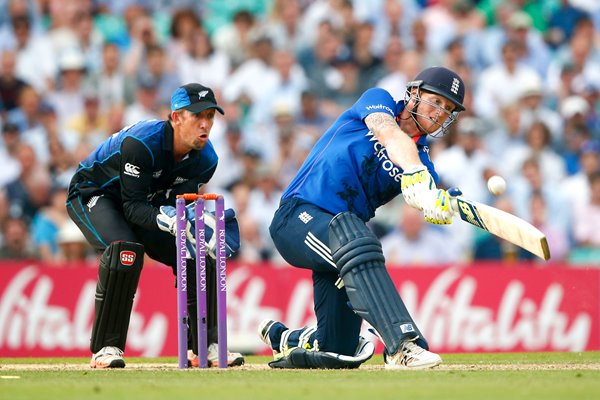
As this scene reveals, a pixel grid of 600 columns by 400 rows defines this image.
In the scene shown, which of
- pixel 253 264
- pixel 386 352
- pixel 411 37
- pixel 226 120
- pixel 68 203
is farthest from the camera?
pixel 411 37

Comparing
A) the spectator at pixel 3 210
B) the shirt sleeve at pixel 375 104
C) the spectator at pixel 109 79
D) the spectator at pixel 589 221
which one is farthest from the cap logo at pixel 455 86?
the spectator at pixel 109 79

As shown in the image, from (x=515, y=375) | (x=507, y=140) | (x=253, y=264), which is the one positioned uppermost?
Result: (x=507, y=140)

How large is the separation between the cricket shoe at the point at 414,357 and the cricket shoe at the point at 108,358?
5.83 feet

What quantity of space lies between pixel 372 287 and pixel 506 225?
83cm

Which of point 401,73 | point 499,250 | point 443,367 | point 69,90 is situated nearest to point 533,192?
point 499,250

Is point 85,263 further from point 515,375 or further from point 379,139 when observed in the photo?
point 515,375

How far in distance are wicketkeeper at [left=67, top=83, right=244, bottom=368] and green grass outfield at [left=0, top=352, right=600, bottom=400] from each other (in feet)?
1.10

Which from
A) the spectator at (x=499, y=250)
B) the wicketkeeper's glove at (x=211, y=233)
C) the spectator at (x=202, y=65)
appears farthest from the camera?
the spectator at (x=202, y=65)

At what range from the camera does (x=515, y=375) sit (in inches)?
236

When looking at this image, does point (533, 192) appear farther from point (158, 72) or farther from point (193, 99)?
point (193, 99)

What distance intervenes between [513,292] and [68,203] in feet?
16.7

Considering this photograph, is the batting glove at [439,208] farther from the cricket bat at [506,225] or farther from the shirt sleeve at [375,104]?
the shirt sleeve at [375,104]

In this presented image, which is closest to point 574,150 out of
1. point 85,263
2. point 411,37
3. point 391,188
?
point 411,37

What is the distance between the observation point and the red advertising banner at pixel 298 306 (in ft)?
34.2
